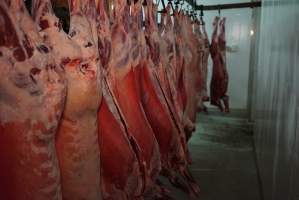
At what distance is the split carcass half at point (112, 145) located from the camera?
1310 mm

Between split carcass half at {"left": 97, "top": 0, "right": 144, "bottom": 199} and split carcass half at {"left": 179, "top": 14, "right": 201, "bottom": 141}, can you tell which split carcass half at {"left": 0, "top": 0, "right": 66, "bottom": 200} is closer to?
split carcass half at {"left": 97, "top": 0, "right": 144, "bottom": 199}

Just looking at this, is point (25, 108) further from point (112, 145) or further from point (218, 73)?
point (218, 73)

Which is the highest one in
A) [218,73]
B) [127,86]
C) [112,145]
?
[127,86]

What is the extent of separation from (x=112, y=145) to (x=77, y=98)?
1.05 feet

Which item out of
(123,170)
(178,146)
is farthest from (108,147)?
(178,146)

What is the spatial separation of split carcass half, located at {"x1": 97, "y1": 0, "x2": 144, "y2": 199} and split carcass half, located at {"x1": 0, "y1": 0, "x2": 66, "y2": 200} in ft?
1.24

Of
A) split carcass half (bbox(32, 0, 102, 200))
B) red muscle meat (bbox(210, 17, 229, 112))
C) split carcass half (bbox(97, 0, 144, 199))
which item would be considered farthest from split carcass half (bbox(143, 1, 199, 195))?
red muscle meat (bbox(210, 17, 229, 112))

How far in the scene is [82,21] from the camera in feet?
3.76

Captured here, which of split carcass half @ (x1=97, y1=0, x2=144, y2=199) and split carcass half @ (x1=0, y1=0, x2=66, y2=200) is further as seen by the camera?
split carcass half @ (x1=97, y1=0, x2=144, y2=199)

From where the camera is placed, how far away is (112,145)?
132cm

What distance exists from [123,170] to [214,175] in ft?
7.02

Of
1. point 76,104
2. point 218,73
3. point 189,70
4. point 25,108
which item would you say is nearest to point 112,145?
point 76,104

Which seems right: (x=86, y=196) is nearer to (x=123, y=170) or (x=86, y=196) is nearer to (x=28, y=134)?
(x=123, y=170)

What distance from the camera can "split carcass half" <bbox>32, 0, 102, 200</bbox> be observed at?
1030 millimetres
